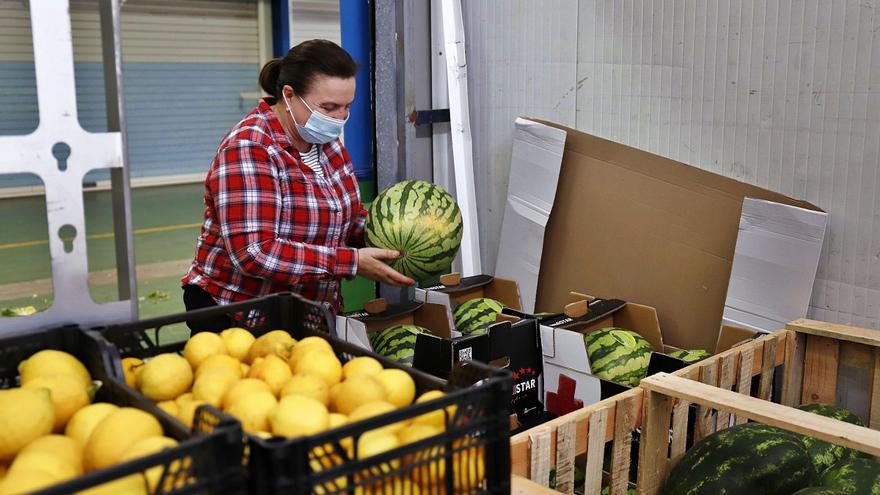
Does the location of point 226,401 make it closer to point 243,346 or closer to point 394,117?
point 243,346

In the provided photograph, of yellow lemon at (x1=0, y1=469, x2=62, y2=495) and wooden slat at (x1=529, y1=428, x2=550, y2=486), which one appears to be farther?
wooden slat at (x1=529, y1=428, x2=550, y2=486)

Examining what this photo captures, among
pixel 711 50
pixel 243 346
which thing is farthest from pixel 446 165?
pixel 243 346

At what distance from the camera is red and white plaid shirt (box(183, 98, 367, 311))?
2.52 m

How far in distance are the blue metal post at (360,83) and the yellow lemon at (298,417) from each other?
3.09m

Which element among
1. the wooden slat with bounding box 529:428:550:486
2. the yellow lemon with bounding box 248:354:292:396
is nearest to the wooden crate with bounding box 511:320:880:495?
the wooden slat with bounding box 529:428:550:486

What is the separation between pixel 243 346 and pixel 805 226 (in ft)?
6.77

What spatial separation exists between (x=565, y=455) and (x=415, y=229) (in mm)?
1141

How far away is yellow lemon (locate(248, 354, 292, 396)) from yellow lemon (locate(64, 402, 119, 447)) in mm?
243

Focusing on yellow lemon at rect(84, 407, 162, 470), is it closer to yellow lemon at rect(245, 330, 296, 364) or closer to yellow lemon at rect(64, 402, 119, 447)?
yellow lemon at rect(64, 402, 119, 447)

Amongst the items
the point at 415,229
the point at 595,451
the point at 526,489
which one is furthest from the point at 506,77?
the point at 526,489

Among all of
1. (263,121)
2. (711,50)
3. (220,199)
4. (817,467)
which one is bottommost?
(817,467)

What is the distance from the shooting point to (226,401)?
1313mm

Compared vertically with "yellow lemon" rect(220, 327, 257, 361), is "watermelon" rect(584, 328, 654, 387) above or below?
below

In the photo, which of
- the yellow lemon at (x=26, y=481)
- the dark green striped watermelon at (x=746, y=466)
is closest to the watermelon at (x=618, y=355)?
the dark green striped watermelon at (x=746, y=466)
